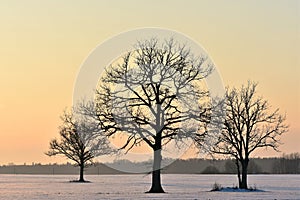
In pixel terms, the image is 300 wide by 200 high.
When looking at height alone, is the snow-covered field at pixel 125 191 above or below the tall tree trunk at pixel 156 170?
below

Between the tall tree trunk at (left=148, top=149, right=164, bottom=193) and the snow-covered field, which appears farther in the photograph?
the tall tree trunk at (left=148, top=149, right=164, bottom=193)

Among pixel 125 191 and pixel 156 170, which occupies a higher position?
pixel 156 170

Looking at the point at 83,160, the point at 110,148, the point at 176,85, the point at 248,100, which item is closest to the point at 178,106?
the point at 176,85

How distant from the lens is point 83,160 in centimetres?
8856

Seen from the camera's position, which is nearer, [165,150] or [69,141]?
[165,150]

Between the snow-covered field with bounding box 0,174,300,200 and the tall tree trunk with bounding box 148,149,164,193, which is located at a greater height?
the tall tree trunk with bounding box 148,149,164,193

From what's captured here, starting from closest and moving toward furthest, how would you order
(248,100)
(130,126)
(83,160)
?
(130,126), (248,100), (83,160)

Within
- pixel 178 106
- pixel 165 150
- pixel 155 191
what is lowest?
pixel 155 191

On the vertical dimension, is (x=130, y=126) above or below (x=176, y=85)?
below

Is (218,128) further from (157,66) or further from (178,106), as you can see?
(157,66)

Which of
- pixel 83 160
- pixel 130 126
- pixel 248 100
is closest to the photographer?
pixel 130 126

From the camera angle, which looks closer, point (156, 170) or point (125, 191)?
point (156, 170)

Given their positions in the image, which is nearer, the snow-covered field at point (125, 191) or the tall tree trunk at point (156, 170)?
the snow-covered field at point (125, 191)

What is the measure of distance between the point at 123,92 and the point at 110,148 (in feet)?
14.4
